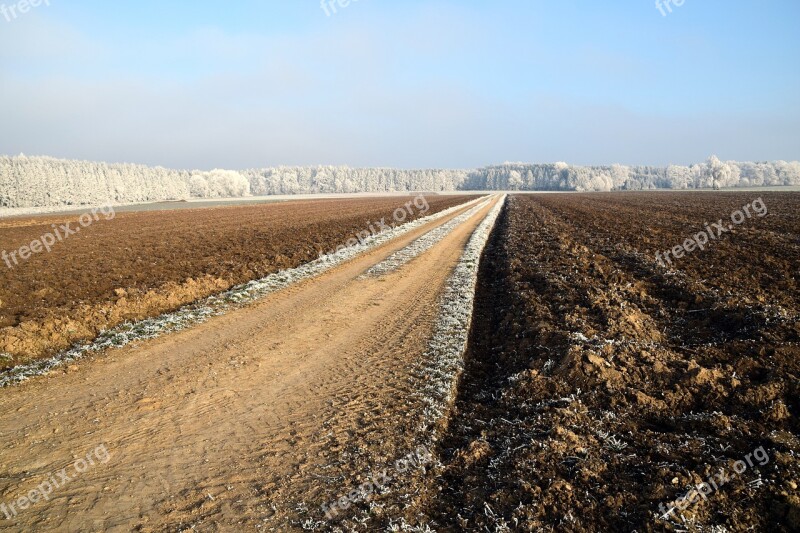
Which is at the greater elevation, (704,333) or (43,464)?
(704,333)

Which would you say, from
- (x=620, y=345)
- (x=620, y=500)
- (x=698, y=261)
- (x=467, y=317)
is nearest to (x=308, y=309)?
(x=467, y=317)

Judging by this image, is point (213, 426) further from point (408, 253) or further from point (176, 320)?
point (408, 253)

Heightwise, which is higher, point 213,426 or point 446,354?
point 446,354

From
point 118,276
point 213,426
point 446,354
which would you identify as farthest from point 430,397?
point 118,276

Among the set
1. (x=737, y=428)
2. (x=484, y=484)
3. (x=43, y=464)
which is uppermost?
(x=737, y=428)

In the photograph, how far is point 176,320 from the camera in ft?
37.6

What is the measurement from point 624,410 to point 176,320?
10.7 m

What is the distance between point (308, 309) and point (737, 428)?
1003cm

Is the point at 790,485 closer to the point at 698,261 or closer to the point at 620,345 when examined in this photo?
the point at 620,345

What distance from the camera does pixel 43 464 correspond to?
5.60 meters

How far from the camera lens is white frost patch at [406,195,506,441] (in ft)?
Result: 22.5

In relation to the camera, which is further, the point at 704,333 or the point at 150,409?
the point at 704,333

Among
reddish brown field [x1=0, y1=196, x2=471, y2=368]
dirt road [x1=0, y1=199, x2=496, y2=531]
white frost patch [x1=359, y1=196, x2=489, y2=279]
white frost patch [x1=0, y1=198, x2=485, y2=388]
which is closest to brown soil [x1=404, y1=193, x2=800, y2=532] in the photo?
dirt road [x1=0, y1=199, x2=496, y2=531]

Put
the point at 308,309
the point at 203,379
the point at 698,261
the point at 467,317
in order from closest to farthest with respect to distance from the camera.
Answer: the point at 203,379 < the point at 467,317 < the point at 308,309 < the point at 698,261
